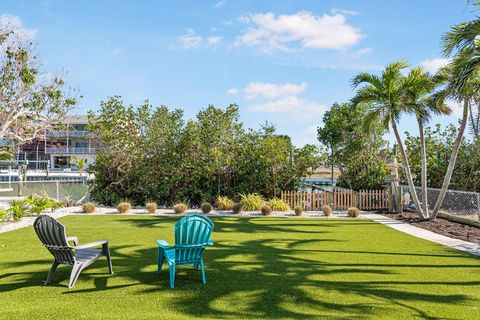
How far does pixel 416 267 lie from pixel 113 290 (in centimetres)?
496

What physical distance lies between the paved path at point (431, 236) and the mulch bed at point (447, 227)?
354mm

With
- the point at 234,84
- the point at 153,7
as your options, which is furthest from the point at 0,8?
the point at 234,84

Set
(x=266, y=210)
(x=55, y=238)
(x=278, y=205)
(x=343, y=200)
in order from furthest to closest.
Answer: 1. (x=343, y=200)
2. (x=278, y=205)
3. (x=266, y=210)
4. (x=55, y=238)

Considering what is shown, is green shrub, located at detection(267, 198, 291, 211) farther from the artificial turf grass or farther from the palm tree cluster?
the artificial turf grass

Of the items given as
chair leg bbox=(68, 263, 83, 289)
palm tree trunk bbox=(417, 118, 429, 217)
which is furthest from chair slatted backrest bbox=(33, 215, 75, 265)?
palm tree trunk bbox=(417, 118, 429, 217)

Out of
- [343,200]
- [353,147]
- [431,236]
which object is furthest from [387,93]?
[353,147]

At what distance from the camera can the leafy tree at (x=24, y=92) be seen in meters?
14.1

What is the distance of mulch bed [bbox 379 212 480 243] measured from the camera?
32.4 ft

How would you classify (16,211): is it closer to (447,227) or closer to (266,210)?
(266,210)

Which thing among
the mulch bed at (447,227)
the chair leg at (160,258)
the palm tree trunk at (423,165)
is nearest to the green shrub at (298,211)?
the mulch bed at (447,227)

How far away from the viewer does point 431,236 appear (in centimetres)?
980

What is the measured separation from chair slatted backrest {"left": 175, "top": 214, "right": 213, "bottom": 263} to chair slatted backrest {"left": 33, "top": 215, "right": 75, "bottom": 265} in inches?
56.5

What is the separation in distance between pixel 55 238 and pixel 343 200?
1426cm

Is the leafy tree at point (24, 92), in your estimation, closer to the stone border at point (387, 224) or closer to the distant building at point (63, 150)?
the stone border at point (387, 224)
